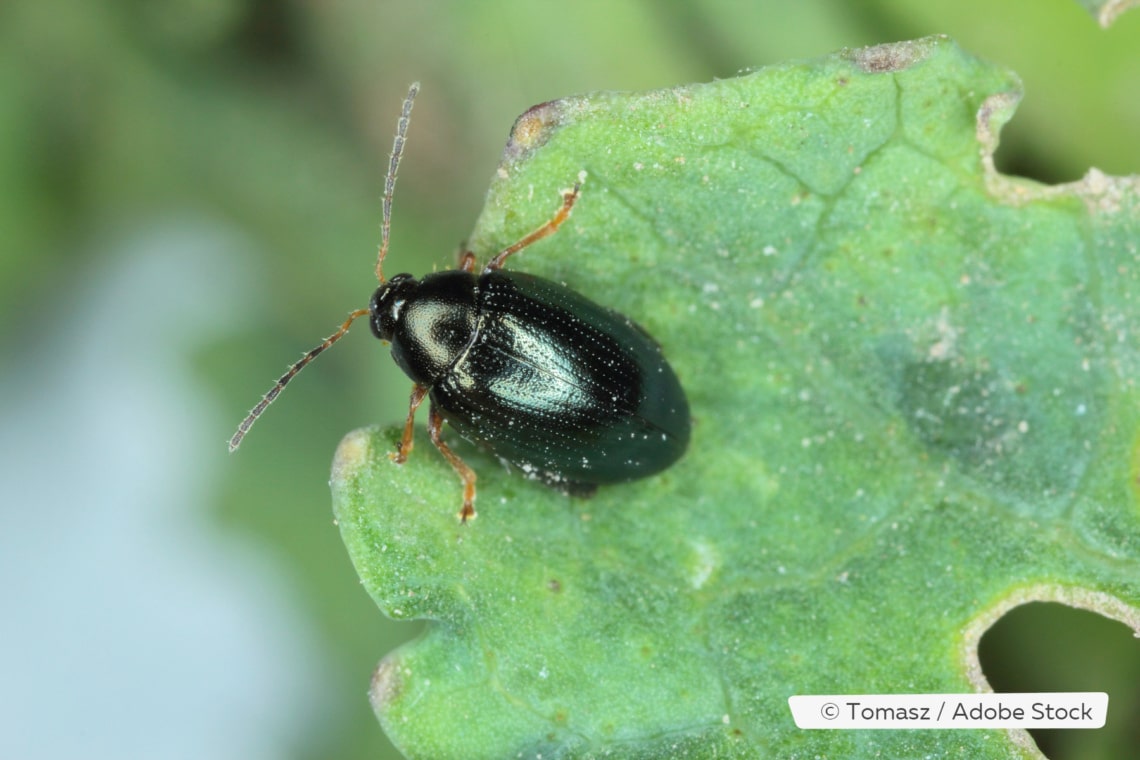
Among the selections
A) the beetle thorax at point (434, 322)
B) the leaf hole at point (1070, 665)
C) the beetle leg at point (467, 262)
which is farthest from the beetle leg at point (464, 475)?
the leaf hole at point (1070, 665)

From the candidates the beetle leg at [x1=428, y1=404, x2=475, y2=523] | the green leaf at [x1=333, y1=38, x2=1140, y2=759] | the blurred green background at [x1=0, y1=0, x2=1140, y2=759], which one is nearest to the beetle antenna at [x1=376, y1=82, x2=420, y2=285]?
the blurred green background at [x1=0, y1=0, x2=1140, y2=759]

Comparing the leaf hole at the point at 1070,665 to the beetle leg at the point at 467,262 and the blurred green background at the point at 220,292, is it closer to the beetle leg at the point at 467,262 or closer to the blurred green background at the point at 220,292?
the blurred green background at the point at 220,292

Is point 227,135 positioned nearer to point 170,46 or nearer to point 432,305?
point 170,46

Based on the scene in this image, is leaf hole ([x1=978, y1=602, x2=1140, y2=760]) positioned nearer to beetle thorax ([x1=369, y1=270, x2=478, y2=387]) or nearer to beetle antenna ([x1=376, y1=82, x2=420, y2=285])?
beetle thorax ([x1=369, y1=270, x2=478, y2=387])

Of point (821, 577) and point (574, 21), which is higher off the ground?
point (574, 21)

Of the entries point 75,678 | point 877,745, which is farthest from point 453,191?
point 75,678

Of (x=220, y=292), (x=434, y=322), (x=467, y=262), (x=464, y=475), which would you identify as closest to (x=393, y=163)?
(x=467, y=262)

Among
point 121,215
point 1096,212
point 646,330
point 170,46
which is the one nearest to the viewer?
Answer: point 1096,212
